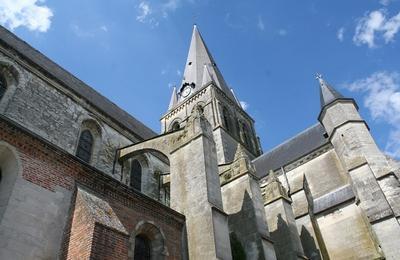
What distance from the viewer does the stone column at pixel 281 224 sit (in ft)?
37.6

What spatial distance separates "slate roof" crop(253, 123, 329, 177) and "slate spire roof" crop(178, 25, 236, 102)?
9.13 m

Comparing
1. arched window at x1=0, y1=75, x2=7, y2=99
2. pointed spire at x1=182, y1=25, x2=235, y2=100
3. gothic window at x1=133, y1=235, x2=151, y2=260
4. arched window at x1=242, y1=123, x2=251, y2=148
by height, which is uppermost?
pointed spire at x1=182, y1=25, x2=235, y2=100

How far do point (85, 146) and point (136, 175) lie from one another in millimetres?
2399

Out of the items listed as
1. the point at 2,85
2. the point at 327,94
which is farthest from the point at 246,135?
the point at 2,85

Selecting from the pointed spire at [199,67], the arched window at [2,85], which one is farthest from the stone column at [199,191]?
the pointed spire at [199,67]

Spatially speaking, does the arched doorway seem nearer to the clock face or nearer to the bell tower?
the bell tower

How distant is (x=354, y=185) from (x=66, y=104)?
1124 cm

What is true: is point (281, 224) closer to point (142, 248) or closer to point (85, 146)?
point (142, 248)

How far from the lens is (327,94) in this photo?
54.5ft

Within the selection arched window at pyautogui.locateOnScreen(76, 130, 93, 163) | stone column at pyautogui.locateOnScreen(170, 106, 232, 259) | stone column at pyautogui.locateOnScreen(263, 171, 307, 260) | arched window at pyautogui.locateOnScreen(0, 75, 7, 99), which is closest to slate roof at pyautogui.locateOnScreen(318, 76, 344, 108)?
stone column at pyautogui.locateOnScreen(263, 171, 307, 260)

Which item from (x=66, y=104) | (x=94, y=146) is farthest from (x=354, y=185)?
(x=66, y=104)

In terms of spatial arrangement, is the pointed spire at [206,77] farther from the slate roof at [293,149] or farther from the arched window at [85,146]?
the arched window at [85,146]

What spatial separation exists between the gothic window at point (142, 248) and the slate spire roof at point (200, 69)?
2067 cm

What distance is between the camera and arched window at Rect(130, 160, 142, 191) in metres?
12.7
